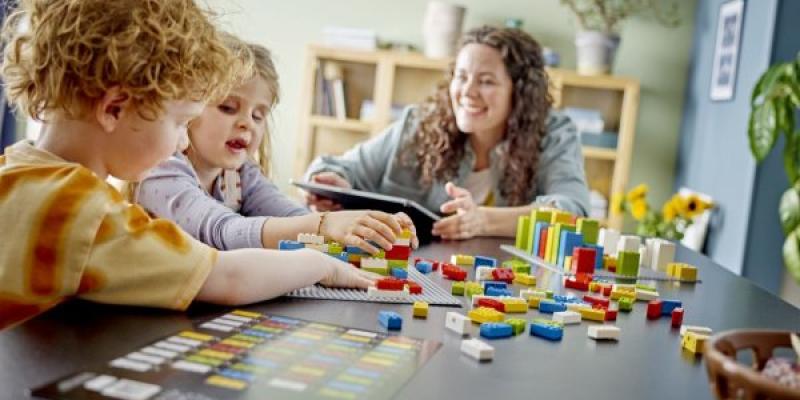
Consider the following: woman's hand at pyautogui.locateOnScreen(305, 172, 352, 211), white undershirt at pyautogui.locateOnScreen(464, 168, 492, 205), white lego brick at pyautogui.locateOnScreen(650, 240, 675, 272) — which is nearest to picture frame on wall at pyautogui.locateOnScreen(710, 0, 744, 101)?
white undershirt at pyautogui.locateOnScreen(464, 168, 492, 205)

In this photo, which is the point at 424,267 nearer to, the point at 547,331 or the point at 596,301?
the point at 596,301

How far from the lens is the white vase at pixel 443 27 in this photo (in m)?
5.14

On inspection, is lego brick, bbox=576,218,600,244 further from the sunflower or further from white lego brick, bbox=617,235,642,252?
the sunflower

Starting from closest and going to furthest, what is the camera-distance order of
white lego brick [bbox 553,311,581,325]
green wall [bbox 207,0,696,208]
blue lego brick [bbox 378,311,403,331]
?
1. blue lego brick [bbox 378,311,403,331]
2. white lego brick [bbox 553,311,581,325]
3. green wall [bbox 207,0,696,208]

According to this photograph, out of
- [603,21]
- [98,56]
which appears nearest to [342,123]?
[603,21]

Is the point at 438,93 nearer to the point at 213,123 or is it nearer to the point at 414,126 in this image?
the point at 414,126

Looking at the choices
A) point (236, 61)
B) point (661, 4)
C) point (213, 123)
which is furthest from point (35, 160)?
point (661, 4)

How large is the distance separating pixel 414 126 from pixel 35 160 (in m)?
1.83

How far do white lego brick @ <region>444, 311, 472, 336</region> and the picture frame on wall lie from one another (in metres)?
3.70

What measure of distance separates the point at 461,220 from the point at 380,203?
21 cm

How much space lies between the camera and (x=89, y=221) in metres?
1.01

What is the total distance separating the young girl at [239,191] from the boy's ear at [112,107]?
44 cm

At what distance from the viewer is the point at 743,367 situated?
0.67 metres

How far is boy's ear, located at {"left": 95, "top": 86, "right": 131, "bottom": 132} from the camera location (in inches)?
44.6
